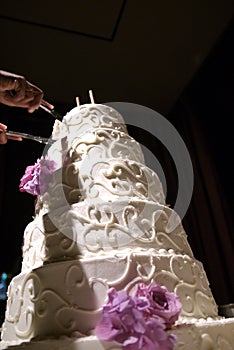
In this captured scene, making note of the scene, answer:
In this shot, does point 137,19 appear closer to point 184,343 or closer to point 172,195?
point 172,195

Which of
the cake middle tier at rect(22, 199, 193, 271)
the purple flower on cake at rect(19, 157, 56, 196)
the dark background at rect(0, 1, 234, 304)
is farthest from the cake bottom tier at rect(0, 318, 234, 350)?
the dark background at rect(0, 1, 234, 304)

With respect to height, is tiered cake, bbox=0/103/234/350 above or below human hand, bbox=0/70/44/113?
below

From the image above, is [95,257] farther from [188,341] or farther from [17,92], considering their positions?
[17,92]

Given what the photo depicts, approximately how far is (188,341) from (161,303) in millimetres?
174

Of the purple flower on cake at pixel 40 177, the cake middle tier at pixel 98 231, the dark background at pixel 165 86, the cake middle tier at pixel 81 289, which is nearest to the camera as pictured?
the cake middle tier at pixel 81 289

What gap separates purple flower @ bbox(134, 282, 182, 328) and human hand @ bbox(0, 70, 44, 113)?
85 centimetres

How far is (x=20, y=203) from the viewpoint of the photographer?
3.16 metres

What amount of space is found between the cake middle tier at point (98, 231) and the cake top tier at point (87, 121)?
1.74 feet

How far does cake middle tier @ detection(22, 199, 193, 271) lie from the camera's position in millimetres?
1177

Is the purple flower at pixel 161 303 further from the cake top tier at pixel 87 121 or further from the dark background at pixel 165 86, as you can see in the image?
the dark background at pixel 165 86

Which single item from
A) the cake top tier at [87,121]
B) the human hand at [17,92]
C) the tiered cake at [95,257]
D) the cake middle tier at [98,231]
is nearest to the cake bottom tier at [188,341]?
the tiered cake at [95,257]

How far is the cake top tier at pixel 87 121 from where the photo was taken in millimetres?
1680

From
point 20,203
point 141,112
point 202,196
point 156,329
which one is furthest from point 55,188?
point 141,112

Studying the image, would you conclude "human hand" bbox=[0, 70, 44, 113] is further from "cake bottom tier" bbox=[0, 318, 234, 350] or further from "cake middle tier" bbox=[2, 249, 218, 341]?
"cake bottom tier" bbox=[0, 318, 234, 350]
